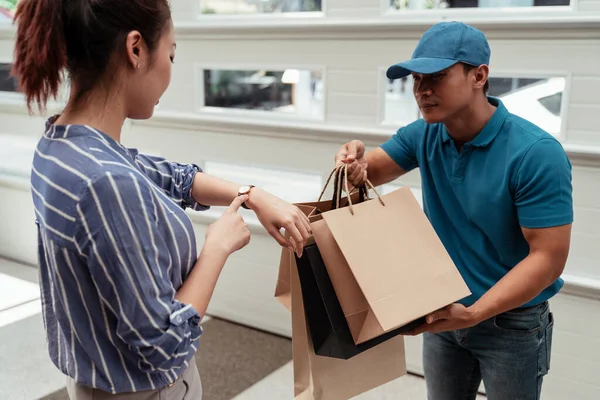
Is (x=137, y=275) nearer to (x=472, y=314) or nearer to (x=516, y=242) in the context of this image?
(x=472, y=314)

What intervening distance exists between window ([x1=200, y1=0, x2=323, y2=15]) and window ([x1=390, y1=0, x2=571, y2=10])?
402 millimetres

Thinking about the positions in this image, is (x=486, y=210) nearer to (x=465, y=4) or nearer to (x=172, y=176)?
(x=172, y=176)

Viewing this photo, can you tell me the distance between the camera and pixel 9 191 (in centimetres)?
397

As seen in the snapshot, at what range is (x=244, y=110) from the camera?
10.1ft

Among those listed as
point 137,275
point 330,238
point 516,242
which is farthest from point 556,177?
point 137,275

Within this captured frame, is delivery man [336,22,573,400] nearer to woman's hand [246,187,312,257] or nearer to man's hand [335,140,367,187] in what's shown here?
man's hand [335,140,367,187]

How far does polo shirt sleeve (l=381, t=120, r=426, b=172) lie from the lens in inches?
62.1

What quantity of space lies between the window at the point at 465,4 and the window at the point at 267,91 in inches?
18.9

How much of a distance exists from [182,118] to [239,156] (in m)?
0.38

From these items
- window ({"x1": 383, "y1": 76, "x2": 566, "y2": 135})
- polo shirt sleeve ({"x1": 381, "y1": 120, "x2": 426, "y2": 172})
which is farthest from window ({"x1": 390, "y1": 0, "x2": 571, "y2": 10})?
polo shirt sleeve ({"x1": 381, "y1": 120, "x2": 426, "y2": 172})

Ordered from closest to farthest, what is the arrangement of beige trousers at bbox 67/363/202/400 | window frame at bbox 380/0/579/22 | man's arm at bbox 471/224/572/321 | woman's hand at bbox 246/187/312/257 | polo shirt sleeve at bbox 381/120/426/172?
beige trousers at bbox 67/363/202/400 < woman's hand at bbox 246/187/312/257 < man's arm at bbox 471/224/572/321 < polo shirt sleeve at bbox 381/120/426/172 < window frame at bbox 380/0/579/22

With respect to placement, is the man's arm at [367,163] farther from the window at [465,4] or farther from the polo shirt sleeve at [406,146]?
the window at [465,4]

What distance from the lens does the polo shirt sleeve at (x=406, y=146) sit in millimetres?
1578

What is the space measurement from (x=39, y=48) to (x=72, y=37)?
51 mm
